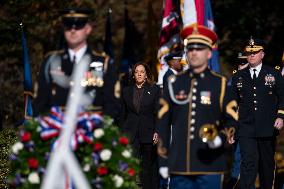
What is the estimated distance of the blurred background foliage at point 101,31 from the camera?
2141 centimetres

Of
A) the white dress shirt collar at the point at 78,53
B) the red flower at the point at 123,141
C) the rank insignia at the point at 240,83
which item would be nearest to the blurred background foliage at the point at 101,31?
the rank insignia at the point at 240,83

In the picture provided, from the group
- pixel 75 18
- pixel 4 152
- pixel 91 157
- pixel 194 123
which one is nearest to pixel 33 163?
pixel 91 157

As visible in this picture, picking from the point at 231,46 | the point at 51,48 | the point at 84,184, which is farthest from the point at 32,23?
the point at 84,184

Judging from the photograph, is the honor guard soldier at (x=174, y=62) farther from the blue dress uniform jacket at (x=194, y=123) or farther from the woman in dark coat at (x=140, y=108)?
the blue dress uniform jacket at (x=194, y=123)

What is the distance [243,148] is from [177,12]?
365cm

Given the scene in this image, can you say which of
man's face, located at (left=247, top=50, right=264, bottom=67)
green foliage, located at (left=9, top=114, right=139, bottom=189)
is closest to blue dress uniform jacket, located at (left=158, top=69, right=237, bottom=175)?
green foliage, located at (left=9, top=114, right=139, bottom=189)

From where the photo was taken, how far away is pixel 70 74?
1055 centimetres

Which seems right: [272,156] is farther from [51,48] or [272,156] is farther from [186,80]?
[51,48]

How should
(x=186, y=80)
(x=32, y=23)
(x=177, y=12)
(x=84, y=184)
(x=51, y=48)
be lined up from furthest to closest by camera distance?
1. (x=51, y=48)
2. (x=32, y=23)
3. (x=177, y=12)
4. (x=186, y=80)
5. (x=84, y=184)

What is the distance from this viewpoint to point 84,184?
823 cm

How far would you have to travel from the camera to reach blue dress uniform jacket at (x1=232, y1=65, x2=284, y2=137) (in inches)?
618

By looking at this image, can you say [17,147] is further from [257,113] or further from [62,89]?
A: [257,113]

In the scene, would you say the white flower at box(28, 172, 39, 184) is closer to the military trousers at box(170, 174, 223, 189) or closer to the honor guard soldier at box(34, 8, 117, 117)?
the honor guard soldier at box(34, 8, 117, 117)

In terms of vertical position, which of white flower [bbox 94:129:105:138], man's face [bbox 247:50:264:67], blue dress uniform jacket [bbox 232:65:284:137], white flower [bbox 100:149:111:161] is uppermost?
man's face [bbox 247:50:264:67]
